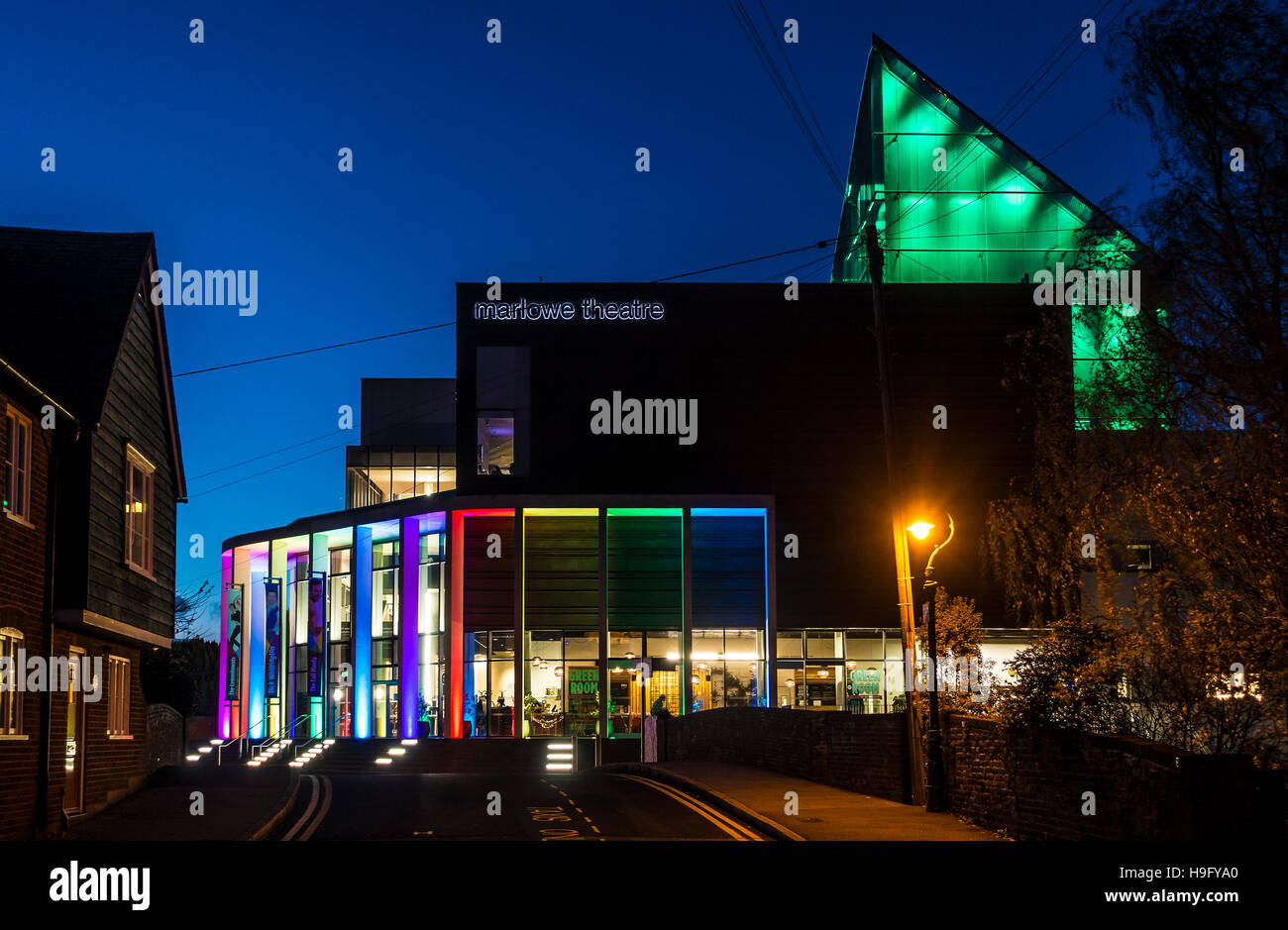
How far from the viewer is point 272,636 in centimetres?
5409

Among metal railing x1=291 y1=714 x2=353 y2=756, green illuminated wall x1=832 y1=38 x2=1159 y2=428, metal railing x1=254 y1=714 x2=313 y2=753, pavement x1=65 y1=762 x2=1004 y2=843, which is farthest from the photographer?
green illuminated wall x1=832 y1=38 x2=1159 y2=428

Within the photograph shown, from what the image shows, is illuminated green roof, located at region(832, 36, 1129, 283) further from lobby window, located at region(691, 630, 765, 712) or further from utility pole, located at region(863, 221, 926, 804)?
utility pole, located at region(863, 221, 926, 804)

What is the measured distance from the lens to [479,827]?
814 inches

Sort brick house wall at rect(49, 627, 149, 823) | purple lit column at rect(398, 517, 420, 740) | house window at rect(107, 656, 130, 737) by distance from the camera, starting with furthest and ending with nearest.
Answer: purple lit column at rect(398, 517, 420, 740)
house window at rect(107, 656, 130, 737)
brick house wall at rect(49, 627, 149, 823)

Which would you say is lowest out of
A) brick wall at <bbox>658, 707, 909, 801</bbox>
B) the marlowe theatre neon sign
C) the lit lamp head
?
brick wall at <bbox>658, 707, 909, 801</bbox>

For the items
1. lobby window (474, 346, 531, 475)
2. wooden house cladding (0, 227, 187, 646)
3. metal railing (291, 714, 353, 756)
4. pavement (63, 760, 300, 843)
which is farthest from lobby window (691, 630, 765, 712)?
wooden house cladding (0, 227, 187, 646)

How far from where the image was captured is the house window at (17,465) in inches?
758

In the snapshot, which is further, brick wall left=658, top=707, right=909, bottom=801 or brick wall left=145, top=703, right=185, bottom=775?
brick wall left=145, top=703, right=185, bottom=775

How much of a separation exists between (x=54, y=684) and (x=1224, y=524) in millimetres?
17262

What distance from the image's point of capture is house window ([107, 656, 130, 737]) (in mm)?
25453

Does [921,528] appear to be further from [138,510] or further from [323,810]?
[138,510]

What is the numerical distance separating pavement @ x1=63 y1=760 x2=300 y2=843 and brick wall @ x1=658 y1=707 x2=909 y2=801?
32.8 feet
